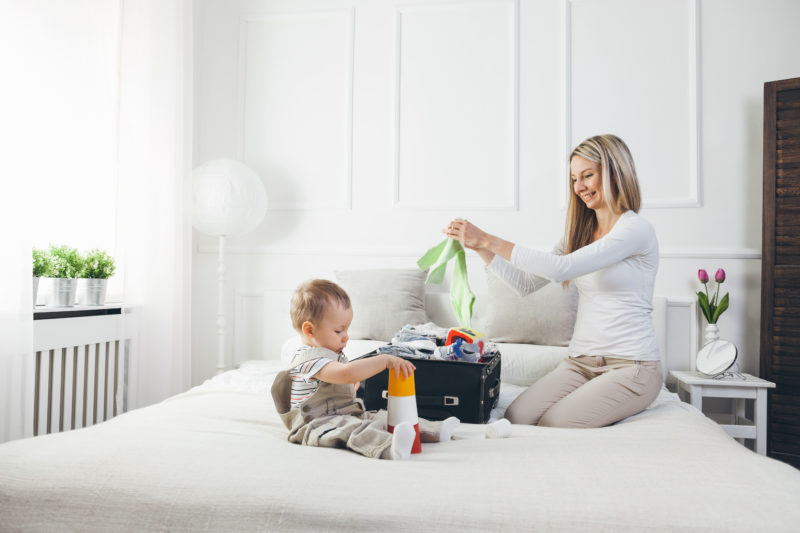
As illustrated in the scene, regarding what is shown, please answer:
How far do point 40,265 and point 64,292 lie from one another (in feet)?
0.48

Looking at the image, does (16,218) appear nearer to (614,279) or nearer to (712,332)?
(614,279)

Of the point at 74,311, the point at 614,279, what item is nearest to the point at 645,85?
the point at 614,279

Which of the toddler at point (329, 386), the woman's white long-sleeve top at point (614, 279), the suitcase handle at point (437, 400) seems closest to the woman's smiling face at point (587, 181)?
the woman's white long-sleeve top at point (614, 279)

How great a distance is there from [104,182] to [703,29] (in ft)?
10.3

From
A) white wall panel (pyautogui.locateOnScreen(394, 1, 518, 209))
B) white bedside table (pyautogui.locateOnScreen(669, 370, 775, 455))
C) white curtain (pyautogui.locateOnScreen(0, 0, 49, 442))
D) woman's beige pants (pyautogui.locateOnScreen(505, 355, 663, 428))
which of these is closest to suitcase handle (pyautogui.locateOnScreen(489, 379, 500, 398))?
woman's beige pants (pyautogui.locateOnScreen(505, 355, 663, 428))

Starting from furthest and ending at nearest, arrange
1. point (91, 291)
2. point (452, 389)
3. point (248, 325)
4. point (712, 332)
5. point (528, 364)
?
point (248, 325) < point (712, 332) < point (91, 291) < point (528, 364) < point (452, 389)

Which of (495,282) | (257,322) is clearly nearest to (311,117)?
(257,322)

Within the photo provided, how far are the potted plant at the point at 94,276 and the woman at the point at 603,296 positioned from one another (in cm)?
158

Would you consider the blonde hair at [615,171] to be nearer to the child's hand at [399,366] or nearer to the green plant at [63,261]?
the child's hand at [399,366]

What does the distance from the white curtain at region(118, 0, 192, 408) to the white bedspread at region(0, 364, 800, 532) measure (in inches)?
59.4

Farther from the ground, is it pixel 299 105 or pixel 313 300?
pixel 299 105

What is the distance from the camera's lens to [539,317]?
2424 millimetres

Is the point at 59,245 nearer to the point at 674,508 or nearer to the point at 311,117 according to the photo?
the point at 311,117

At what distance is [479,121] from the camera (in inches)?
117
